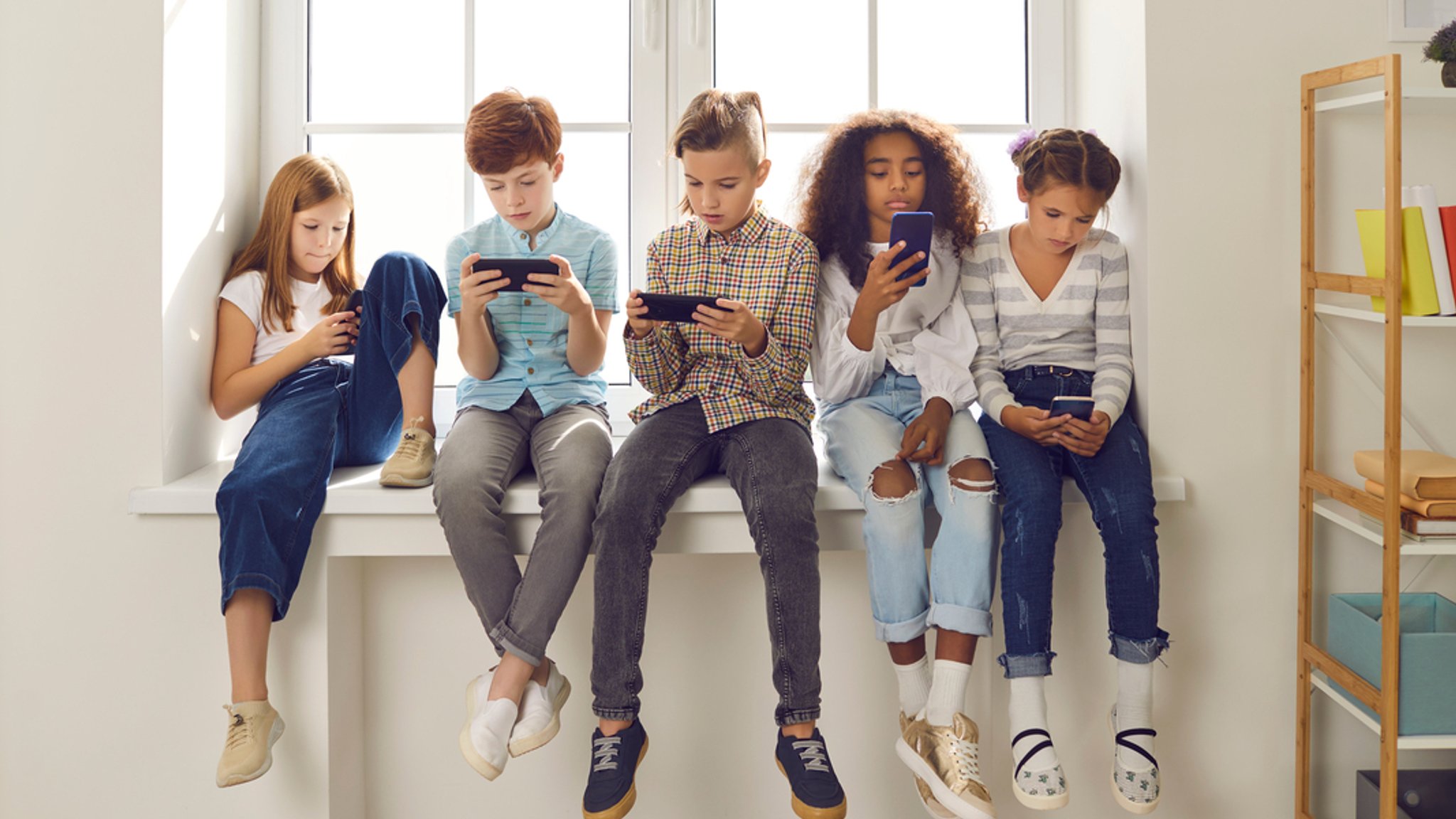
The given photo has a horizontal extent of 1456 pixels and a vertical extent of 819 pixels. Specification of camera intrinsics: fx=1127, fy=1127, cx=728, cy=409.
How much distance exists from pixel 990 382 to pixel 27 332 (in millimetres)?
1495


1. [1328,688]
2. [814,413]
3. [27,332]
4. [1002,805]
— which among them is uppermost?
[27,332]

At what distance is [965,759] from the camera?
1.52m

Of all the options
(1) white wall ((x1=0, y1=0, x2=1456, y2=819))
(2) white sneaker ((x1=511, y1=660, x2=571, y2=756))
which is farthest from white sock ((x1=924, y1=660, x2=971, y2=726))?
(2) white sneaker ((x1=511, y1=660, x2=571, y2=756))

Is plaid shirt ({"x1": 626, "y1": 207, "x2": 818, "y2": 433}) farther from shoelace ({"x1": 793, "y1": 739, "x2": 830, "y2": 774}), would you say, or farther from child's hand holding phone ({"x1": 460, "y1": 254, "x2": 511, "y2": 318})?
shoelace ({"x1": 793, "y1": 739, "x2": 830, "y2": 774})

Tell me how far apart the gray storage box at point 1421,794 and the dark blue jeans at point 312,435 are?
1.63 m

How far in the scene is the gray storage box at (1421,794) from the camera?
1.74 m

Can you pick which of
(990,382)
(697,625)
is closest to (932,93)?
(990,382)

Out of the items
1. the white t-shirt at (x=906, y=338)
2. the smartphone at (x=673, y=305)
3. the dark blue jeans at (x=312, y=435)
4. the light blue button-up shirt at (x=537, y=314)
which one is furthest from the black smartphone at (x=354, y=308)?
the white t-shirt at (x=906, y=338)

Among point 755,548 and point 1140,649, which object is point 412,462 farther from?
point 1140,649

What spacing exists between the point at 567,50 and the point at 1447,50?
142 cm

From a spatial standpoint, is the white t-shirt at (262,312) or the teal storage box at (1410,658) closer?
the teal storage box at (1410,658)

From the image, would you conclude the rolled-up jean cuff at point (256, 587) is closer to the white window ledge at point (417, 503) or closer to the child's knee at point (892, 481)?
the white window ledge at point (417, 503)

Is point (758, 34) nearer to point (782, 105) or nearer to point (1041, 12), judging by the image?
point (782, 105)

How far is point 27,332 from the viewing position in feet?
5.69
